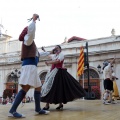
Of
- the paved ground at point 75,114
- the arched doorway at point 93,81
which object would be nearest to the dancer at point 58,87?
the paved ground at point 75,114

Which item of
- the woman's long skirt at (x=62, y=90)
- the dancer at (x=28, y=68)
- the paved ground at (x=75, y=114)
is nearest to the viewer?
the paved ground at (x=75, y=114)

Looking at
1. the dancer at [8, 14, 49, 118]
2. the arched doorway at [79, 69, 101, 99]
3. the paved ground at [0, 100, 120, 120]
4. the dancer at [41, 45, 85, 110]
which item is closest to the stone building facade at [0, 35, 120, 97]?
the arched doorway at [79, 69, 101, 99]

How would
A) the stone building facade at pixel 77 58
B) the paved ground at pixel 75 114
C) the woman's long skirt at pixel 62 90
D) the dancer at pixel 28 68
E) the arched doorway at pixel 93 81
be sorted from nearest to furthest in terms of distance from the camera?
the paved ground at pixel 75 114, the dancer at pixel 28 68, the woman's long skirt at pixel 62 90, the stone building facade at pixel 77 58, the arched doorway at pixel 93 81

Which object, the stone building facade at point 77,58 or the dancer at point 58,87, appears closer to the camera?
the dancer at point 58,87

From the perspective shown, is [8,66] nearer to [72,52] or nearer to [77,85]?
[72,52]

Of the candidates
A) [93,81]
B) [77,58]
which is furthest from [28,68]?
[77,58]

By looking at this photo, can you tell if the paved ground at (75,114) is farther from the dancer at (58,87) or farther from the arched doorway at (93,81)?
the arched doorway at (93,81)

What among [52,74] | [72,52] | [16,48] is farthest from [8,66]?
[52,74]

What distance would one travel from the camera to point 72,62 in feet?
78.0

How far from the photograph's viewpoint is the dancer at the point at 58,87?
519 centimetres

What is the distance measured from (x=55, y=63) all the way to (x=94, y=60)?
1772cm

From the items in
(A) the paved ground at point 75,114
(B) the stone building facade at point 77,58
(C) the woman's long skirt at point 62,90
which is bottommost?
(A) the paved ground at point 75,114

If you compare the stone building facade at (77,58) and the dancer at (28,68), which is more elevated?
the stone building facade at (77,58)

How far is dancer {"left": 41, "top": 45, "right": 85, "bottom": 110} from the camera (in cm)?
519
